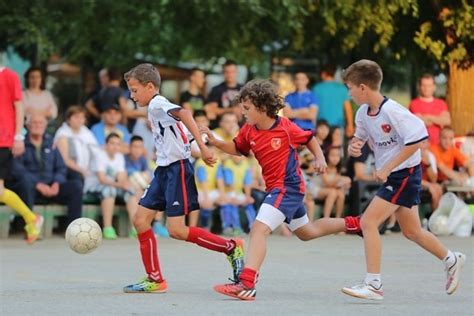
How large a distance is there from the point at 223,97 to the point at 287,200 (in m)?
8.35

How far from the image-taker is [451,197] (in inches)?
677

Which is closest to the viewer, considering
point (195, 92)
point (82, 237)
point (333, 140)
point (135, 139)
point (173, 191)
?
point (173, 191)

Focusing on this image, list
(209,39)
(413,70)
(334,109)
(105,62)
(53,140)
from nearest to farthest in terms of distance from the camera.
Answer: (53,140), (334,109), (209,39), (413,70), (105,62)

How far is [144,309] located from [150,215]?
127cm

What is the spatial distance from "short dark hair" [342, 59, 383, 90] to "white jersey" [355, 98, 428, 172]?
168 millimetres

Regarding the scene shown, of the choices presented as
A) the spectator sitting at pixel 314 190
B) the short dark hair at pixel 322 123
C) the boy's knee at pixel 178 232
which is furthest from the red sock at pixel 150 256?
the short dark hair at pixel 322 123

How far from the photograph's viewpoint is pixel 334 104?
62.0 feet

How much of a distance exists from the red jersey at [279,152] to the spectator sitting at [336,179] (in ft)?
23.9

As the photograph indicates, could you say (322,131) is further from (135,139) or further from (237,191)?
(135,139)

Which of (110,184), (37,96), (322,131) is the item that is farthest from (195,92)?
(110,184)

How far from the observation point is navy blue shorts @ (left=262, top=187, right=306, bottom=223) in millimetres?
9883

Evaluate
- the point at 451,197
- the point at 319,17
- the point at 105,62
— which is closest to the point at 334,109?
the point at 319,17

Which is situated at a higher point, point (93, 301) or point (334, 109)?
point (334, 109)

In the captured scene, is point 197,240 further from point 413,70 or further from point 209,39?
point 413,70
